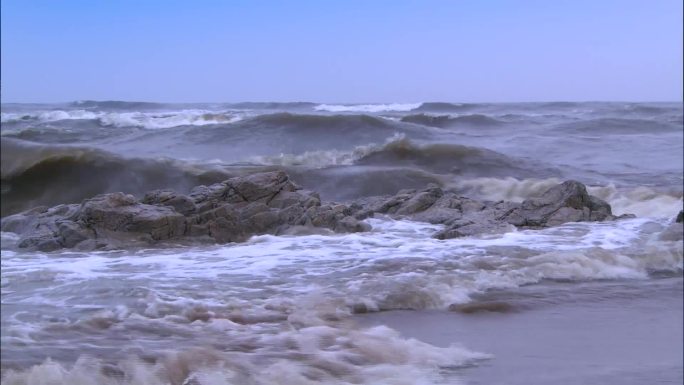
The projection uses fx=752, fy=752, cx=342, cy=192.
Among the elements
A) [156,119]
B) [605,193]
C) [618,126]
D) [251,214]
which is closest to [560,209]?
[605,193]

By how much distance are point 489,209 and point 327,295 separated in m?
3.33

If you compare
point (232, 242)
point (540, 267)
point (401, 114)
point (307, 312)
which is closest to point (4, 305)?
point (307, 312)

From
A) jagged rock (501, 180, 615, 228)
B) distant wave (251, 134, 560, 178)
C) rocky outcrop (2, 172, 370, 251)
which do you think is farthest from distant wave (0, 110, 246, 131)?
jagged rock (501, 180, 615, 228)

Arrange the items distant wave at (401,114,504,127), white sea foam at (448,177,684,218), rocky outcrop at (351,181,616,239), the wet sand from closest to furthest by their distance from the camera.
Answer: the wet sand < rocky outcrop at (351,181,616,239) < white sea foam at (448,177,684,218) < distant wave at (401,114,504,127)

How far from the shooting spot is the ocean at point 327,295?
316 centimetres

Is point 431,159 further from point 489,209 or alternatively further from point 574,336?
point 574,336

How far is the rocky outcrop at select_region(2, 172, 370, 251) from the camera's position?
528cm

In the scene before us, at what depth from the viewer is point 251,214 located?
Answer: 6.32 m

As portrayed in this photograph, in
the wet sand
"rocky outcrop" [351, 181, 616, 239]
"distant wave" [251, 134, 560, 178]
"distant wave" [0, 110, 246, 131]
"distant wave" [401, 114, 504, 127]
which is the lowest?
the wet sand

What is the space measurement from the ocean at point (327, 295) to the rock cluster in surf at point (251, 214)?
Answer: 6.3 inches

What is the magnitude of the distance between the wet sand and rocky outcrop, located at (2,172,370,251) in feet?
7.54

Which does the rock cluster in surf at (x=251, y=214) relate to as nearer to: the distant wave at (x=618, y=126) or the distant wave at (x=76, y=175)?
the distant wave at (x=76, y=175)

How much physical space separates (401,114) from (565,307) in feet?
49.1

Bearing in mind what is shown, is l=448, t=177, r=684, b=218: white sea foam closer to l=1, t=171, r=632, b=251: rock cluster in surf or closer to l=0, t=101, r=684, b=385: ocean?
l=0, t=101, r=684, b=385: ocean
